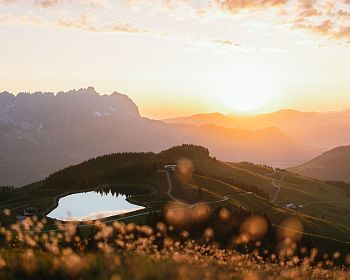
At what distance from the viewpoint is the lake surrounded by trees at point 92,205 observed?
96.1 metres

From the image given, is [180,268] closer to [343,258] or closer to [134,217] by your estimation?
[134,217]

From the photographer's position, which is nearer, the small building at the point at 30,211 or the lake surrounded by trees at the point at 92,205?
the lake surrounded by trees at the point at 92,205

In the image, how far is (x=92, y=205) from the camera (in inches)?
4289

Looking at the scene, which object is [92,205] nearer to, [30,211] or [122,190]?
[30,211]

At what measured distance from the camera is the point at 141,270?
33.3ft

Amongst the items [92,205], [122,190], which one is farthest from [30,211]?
[122,190]

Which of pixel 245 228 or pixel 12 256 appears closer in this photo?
pixel 12 256

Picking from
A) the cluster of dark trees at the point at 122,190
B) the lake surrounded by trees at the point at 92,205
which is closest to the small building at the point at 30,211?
the lake surrounded by trees at the point at 92,205

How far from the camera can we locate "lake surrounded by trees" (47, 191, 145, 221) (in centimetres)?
9612

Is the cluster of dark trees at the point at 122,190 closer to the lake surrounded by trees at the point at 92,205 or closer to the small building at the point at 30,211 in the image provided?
the lake surrounded by trees at the point at 92,205

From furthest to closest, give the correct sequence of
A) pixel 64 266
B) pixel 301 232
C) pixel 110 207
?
pixel 301 232
pixel 110 207
pixel 64 266

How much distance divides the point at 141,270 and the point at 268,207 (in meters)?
137

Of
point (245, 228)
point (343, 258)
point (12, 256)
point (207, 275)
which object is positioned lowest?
point (343, 258)

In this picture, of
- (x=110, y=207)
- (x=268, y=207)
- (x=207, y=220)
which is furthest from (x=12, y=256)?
(x=268, y=207)
